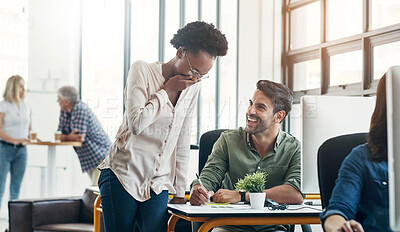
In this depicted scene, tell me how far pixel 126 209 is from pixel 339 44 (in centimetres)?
336

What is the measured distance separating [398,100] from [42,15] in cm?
493

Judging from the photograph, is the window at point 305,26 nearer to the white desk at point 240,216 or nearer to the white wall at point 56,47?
the white wall at point 56,47

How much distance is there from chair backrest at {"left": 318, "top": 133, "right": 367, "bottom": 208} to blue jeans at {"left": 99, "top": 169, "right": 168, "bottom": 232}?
0.61m

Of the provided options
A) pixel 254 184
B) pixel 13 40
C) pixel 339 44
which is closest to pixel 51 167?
pixel 13 40

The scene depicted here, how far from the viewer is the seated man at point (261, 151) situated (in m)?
2.79

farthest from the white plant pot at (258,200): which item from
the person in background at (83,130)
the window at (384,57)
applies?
the person in background at (83,130)

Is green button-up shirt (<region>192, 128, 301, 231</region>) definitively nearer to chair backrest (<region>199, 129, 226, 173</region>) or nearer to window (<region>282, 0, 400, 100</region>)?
chair backrest (<region>199, 129, 226, 173</region>)

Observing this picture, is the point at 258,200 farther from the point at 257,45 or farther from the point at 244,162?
the point at 257,45

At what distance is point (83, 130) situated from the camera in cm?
553

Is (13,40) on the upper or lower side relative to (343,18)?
lower

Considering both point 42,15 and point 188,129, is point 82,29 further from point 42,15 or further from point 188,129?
point 188,129

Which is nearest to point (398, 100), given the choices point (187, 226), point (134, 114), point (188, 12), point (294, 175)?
point (134, 114)

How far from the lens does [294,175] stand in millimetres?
2711

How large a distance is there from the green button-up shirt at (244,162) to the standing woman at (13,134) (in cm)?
312
